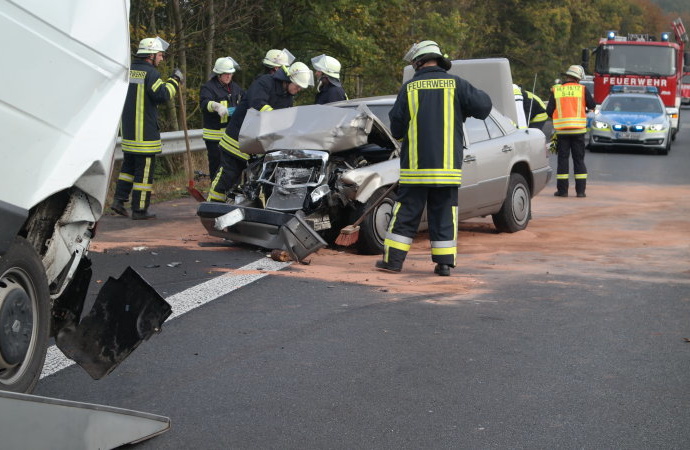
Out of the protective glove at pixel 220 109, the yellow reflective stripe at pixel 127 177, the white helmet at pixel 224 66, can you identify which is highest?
the white helmet at pixel 224 66

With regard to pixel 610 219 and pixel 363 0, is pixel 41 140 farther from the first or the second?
pixel 363 0

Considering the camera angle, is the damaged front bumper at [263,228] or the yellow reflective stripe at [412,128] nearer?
the yellow reflective stripe at [412,128]

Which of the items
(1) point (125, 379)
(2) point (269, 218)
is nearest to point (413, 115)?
(2) point (269, 218)

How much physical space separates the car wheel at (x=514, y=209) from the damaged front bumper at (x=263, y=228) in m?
2.95

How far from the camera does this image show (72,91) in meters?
4.33

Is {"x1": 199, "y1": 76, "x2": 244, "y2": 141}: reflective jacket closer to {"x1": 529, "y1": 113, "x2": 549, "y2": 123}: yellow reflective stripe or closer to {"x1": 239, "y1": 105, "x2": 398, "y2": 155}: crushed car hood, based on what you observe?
{"x1": 239, "y1": 105, "x2": 398, "y2": 155}: crushed car hood

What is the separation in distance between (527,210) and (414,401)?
7.09 metres

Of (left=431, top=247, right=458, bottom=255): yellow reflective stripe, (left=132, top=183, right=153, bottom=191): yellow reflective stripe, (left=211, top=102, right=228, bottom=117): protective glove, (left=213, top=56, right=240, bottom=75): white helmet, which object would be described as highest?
(left=213, top=56, right=240, bottom=75): white helmet

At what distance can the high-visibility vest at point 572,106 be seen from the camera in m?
16.4

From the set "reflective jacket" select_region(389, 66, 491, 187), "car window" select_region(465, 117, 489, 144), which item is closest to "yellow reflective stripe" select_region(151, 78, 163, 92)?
"car window" select_region(465, 117, 489, 144)

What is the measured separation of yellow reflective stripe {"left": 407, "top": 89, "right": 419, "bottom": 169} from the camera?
8789 mm

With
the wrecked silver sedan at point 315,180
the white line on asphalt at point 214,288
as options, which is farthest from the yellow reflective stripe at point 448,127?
the white line on asphalt at point 214,288

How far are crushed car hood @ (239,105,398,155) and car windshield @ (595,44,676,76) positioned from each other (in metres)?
22.8

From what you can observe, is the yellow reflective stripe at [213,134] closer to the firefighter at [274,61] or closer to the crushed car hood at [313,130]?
the firefighter at [274,61]
